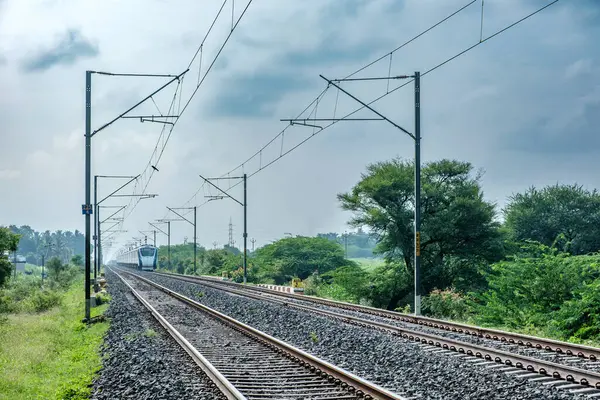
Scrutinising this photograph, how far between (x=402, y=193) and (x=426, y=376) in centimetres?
2961

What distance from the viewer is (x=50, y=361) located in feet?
51.6

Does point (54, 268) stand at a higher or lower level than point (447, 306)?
lower

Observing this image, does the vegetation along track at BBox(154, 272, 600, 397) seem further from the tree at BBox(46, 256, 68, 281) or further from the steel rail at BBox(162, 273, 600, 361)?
the tree at BBox(46, 256, 68, 281)

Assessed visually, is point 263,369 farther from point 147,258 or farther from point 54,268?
point 54,268

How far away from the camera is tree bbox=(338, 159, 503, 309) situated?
37094mm

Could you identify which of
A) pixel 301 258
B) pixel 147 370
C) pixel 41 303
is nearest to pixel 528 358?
pixel 147 370

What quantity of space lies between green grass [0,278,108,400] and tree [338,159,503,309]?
19.8 metres

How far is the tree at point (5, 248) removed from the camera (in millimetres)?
36688

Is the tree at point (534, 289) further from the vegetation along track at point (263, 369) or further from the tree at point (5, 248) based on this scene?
the tree at point (5, 248)

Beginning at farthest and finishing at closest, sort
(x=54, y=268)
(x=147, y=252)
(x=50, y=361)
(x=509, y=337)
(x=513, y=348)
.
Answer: (x=147, y=252)
(x=54, y=268)
(x=50, y=361)
(x=509, y=337)
(x=513, y=348)

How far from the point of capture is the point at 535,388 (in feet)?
32.4

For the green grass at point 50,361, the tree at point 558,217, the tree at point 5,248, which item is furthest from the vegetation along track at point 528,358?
the tree at point 558,217

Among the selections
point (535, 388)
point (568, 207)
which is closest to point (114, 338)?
point (535, 388)

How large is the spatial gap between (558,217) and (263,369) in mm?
42806
